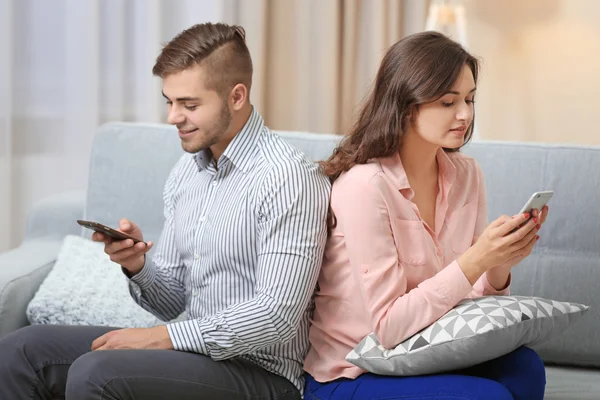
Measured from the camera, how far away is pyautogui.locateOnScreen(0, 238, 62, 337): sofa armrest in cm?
202

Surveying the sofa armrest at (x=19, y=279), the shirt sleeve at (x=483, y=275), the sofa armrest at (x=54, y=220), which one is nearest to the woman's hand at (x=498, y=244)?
the shirt sleeve at (x=483, y=275)

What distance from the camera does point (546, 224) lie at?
2170 mm

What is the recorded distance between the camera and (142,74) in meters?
3.21

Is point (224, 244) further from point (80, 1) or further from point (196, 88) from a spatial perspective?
point (80, 1)

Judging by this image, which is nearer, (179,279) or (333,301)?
(333,301)

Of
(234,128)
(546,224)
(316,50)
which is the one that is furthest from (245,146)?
(316,50)

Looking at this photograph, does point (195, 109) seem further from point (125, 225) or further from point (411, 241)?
point (411, 241)

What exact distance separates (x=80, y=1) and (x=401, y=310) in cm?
198

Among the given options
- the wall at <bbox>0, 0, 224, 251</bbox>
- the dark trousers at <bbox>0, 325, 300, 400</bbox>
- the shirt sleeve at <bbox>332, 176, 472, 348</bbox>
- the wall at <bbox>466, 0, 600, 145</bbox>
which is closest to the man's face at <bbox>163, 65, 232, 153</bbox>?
the shirt sleeve at <bbox>332, 176, 472, 348</bbox>

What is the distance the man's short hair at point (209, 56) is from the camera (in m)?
1.71

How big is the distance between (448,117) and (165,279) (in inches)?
26.2

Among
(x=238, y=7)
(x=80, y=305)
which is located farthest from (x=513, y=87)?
(x=80, y=305)

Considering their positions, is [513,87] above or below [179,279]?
above

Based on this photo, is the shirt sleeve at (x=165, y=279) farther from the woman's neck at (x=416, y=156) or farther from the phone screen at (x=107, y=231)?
the woman's neck at (x=416, y=156)
